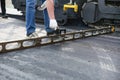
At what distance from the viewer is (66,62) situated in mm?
2883

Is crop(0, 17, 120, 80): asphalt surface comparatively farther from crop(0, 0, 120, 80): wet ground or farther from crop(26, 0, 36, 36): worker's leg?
crop(26, 0, 36, 36): worker's leg

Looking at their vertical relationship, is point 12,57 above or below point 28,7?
below

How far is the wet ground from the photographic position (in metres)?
2.48

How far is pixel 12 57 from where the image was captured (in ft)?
9.89

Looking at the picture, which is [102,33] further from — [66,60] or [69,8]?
[66,60]

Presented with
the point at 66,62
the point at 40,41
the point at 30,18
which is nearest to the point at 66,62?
the point at 66,62

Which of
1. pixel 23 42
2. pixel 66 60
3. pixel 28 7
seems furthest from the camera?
pixel 28 7

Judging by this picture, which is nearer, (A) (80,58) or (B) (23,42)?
(A) (80,58)

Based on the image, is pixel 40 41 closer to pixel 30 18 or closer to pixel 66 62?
pixel 30 18

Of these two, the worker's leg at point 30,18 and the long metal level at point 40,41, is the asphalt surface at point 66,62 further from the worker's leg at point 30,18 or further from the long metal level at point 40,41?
the worker's leg at point 30,18

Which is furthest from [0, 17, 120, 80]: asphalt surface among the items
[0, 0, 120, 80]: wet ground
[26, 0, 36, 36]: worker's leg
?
[26, 0, 36, 36]: worker's leg

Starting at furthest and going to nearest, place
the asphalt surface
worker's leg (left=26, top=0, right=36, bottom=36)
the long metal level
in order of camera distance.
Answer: worker's leg (left=26, top=0, right=36, bottom=36)
the long metal level
the asphalt surface

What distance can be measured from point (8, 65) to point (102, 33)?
85.2 inches

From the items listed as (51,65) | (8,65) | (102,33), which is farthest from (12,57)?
(102,33)
